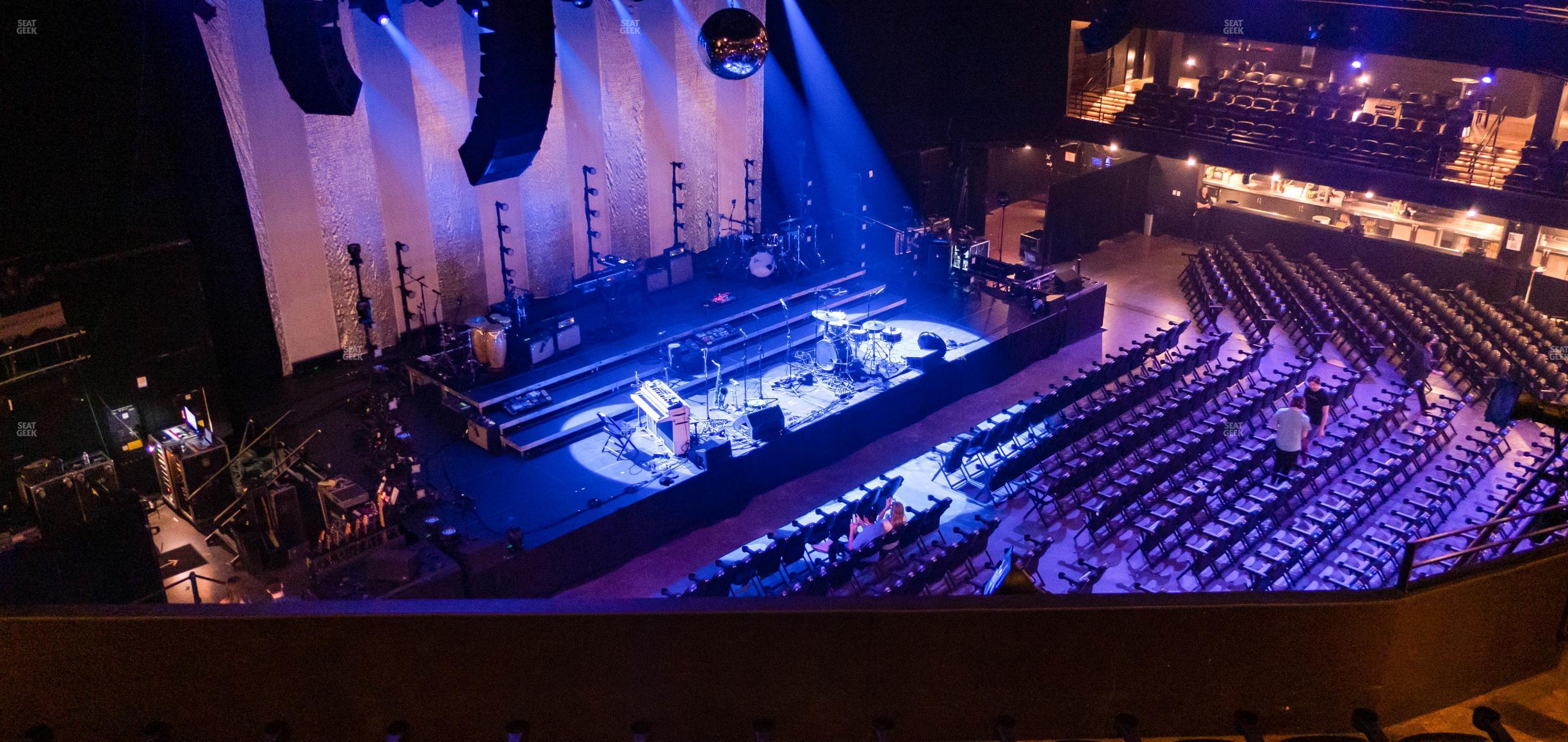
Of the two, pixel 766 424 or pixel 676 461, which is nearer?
pixel 676 461

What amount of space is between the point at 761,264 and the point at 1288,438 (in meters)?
6.69

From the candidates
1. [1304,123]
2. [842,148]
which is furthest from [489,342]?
[1304,123]

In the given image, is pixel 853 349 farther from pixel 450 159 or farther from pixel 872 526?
pixel 450 159

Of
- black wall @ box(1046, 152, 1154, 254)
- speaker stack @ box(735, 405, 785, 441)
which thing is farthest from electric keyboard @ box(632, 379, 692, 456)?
black wall @ box(1046, 152, 1154, 254)

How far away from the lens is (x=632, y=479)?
1037 centimetres

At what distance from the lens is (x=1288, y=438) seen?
410 inches

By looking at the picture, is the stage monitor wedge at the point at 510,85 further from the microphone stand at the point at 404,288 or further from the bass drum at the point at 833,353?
the microphone stand at the point at 404,288

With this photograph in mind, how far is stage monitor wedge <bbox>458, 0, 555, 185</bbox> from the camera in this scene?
5223 millimetres

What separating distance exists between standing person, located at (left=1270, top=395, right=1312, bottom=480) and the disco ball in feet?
18.7

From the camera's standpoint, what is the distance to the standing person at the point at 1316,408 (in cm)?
1132

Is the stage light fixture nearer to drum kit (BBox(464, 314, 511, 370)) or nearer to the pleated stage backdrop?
the pleated stage backdrop

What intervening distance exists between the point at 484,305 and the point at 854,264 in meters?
4.97

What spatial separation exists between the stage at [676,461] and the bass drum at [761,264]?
835 mm

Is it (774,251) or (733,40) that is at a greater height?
(733,40)
